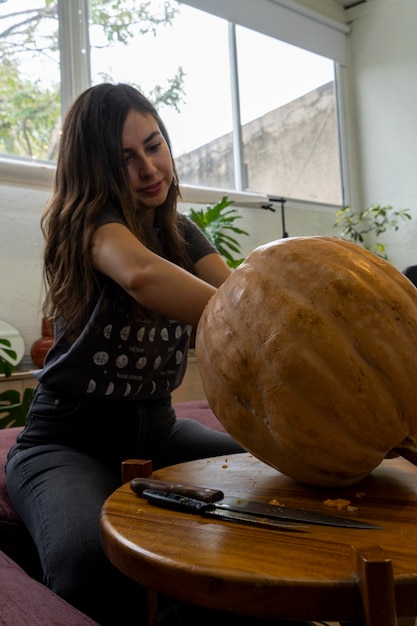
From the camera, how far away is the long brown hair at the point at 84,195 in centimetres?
132

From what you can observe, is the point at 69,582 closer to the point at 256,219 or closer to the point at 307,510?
the point at 307,510

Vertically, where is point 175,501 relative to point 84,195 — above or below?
below

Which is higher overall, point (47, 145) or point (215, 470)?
point (47, 145)

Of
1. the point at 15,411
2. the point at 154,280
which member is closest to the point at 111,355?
the point at 154,280

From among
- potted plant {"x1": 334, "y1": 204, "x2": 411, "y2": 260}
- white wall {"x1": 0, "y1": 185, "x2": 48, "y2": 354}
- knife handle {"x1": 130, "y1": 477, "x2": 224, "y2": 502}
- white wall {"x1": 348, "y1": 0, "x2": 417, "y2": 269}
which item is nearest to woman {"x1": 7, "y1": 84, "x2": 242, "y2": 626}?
knife handle {"x1": 130, "y1": 477, "x2": 224, "y2": 502}

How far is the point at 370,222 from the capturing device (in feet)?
18.5

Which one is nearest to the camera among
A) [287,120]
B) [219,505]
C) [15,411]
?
[219,505]

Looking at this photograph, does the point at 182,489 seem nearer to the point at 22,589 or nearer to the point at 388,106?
the point at 22,589

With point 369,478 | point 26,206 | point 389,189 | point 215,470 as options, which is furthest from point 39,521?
point 389,189

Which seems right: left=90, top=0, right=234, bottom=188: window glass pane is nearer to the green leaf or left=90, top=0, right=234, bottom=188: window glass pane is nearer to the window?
the window

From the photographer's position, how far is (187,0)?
4289 millimetres

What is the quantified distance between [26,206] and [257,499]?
301cm

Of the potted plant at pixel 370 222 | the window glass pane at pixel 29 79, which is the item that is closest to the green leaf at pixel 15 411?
the window glass pane at pixel 29 79

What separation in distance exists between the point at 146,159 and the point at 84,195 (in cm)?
16
